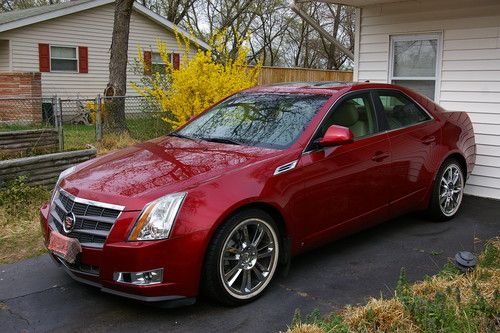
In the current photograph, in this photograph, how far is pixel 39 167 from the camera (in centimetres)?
668

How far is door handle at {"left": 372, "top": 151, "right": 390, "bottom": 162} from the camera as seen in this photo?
188 inches

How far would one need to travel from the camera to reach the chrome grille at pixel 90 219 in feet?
11.4

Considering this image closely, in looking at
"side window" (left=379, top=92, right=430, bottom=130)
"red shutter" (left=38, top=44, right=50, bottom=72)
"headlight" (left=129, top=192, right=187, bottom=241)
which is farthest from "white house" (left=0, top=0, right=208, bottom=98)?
"headlight" (left=129, top=192, right=187, bottom=241)

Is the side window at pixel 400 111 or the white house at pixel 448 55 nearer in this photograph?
the side window at pixel 400 111

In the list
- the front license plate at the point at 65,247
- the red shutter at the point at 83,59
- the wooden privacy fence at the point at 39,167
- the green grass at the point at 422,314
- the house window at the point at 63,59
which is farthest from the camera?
the red shutter at the point at 83,59

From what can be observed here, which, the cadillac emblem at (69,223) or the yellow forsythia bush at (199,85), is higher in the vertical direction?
the yellow forsythia bush at (199,85)

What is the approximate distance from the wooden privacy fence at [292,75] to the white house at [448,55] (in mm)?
5780

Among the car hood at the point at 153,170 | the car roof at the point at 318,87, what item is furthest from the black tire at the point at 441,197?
the car hood at the point at 153,170

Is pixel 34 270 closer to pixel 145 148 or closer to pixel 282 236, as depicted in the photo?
pixel 145 148

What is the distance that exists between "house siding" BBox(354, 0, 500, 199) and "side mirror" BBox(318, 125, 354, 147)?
3.44m

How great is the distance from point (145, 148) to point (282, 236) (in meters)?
1.47

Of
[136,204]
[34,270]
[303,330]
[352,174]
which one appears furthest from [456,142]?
[34,270]

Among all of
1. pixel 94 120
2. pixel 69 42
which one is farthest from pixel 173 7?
pixel 94 120

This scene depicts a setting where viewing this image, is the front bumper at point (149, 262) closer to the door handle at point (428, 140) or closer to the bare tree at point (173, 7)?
the door handle at point (428, 140)
